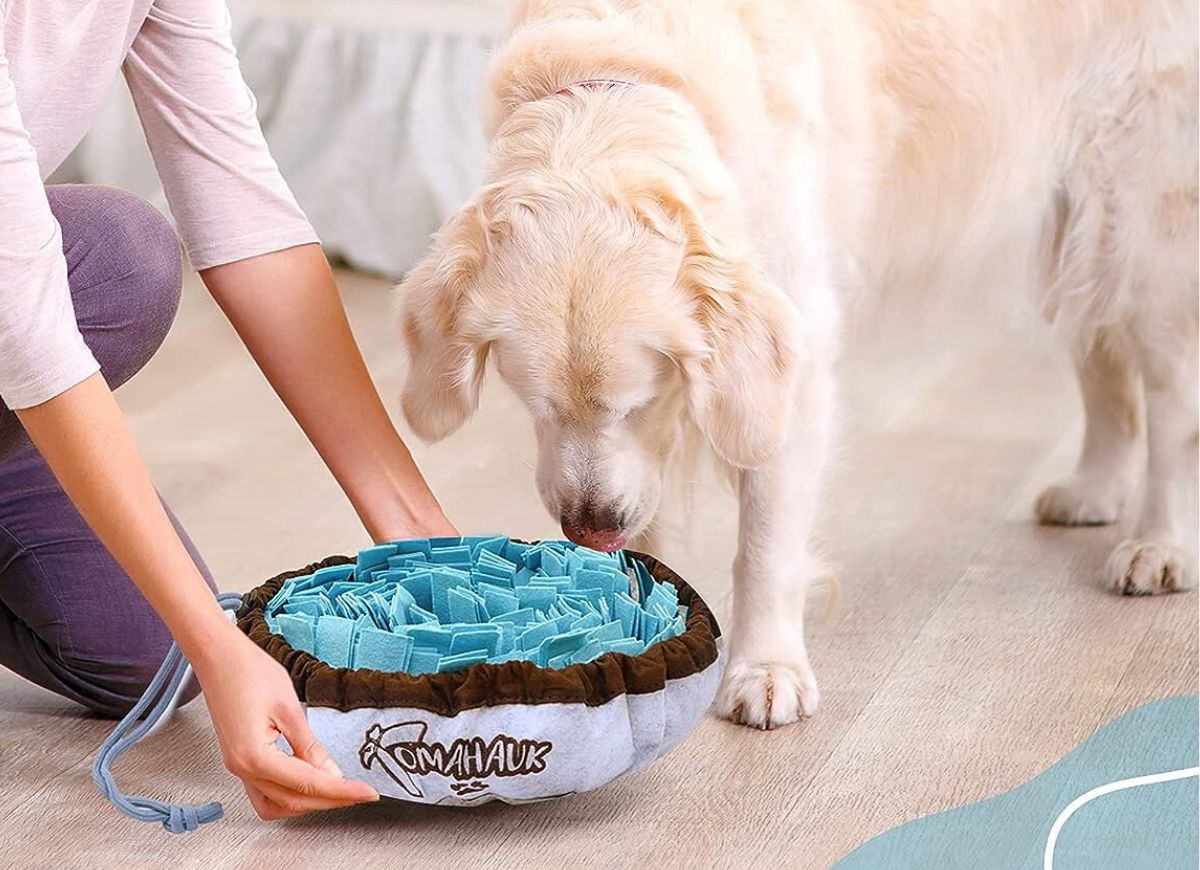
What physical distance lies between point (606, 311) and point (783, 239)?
1.07ft

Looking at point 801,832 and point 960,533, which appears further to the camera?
point 960,533

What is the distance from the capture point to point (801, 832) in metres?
1.50

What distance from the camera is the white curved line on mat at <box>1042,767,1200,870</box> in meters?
1.47

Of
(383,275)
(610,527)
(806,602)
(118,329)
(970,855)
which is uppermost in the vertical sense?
(118,329)

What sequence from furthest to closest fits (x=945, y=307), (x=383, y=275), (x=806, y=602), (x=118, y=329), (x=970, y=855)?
(x=383, y=275), (x=945, y=307), (x=806, y=602), (x=118, y=329), (x=970, y=855)

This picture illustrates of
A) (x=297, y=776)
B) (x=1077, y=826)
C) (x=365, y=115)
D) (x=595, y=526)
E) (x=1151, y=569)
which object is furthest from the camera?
(x=365, y=115)

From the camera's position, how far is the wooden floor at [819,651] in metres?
1.50

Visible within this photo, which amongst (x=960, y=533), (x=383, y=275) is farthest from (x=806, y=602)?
(x=383, y=275)

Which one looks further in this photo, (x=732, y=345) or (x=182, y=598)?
(x=732, y=345)

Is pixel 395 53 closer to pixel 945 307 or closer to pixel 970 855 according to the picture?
pixel 945 307

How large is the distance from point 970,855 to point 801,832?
0.15 metres

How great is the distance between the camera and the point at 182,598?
1295mm

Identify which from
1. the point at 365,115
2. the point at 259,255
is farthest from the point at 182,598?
the point at 365,115

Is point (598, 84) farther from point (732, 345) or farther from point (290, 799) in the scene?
point (290, 799)
